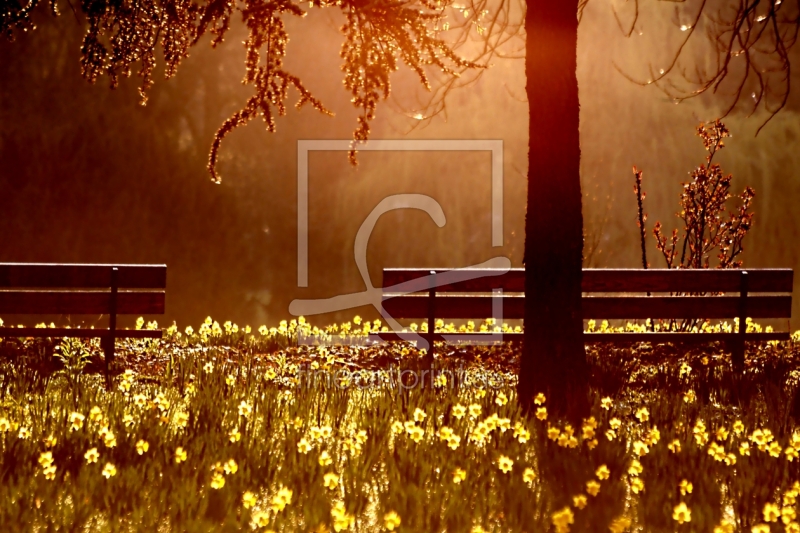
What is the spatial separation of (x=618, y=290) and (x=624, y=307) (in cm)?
37

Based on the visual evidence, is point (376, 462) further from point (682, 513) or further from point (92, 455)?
point (682, 513)

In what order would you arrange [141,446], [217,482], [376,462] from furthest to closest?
[376,462], [141,446], [217,482]

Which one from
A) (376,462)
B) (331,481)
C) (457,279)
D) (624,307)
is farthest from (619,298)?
(331,481)

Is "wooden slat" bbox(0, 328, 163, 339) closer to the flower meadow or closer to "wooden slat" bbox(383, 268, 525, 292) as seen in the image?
the flower meadow

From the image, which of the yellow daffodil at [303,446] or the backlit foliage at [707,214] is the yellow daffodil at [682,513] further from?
the backlit foliage at [707,214]

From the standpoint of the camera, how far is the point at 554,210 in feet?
21.4

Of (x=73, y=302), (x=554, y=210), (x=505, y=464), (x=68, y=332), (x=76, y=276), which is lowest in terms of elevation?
(x=505, y=464)

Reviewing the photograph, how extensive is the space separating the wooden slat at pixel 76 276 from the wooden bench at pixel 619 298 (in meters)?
2.75

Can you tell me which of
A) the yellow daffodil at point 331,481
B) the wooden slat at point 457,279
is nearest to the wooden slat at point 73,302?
the wooden slat at point 457,279

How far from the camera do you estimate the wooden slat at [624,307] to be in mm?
9656

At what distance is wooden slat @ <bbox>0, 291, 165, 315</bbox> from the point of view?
9.16 meters

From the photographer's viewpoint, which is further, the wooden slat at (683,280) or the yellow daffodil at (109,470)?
the wooden slat at (683,280)

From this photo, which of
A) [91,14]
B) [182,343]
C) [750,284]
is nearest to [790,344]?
[750,284]

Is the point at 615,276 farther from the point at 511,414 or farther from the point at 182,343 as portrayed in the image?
the point at 182,343
